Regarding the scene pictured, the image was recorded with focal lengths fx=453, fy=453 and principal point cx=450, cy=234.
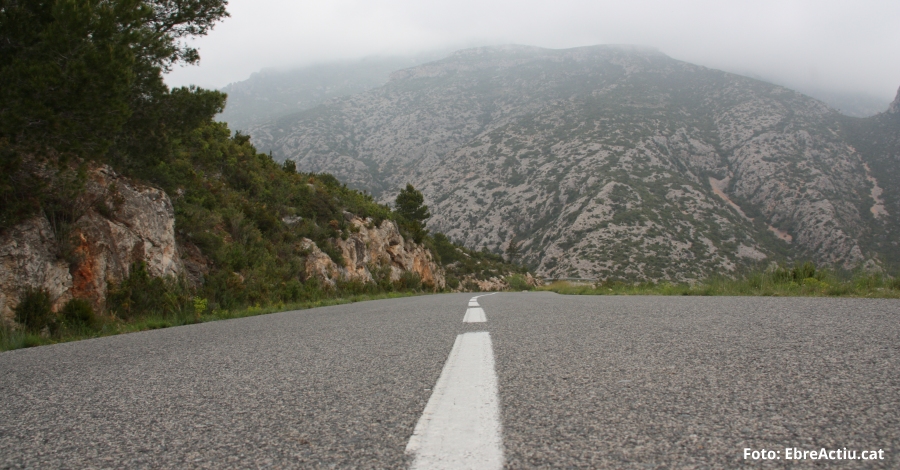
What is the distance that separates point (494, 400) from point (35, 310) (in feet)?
23.9

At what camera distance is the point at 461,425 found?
1604 mm

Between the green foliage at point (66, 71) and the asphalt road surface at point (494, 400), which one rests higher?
the green foliage at point (66, 71)

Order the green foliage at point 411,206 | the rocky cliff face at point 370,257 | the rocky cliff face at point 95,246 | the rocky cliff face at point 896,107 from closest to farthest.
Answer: the rocky cliff face at point 95,246, the rocky cliff face at point 370,257, the green foliage at point 411,206, the rocky cliff face at point 896,107

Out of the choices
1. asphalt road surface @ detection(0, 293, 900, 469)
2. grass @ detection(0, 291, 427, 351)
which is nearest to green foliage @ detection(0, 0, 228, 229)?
grass @ detection(0, 291, 427, 351)

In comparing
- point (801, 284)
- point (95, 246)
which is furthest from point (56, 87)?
point (801, 284)

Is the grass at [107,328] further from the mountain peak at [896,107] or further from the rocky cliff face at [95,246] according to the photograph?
the mountain peak at [896,107]

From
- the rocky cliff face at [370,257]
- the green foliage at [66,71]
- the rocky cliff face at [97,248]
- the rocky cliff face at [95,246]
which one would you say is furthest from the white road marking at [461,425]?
the rocky cliff face at [370,257]

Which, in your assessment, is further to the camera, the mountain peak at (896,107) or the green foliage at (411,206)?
the mountain peak at (896,107)

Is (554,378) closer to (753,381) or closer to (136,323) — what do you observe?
(753,381)

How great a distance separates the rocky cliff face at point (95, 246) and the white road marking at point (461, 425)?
687 centimetres

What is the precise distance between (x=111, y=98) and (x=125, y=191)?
367 centimetres

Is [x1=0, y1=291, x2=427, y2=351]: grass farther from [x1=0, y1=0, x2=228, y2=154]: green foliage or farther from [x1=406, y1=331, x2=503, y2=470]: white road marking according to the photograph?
[x1=406, y1=331, x2=503, y2=470]: white road marking

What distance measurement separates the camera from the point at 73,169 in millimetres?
7973

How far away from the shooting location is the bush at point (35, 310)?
6.02 meters
